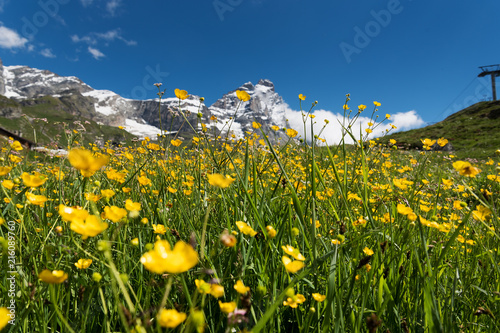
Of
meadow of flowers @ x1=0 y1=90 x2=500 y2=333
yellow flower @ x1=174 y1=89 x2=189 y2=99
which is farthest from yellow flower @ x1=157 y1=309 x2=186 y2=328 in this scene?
yellow flower @ x1=174 y1=89 x2=189 y2=99

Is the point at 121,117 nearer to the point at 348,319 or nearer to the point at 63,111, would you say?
the point at 63,111

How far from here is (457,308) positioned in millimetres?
1021

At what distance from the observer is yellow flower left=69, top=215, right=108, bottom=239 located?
1.75 ft

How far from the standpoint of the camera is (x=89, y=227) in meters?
0.56

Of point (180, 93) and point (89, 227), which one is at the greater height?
point (180, 93)

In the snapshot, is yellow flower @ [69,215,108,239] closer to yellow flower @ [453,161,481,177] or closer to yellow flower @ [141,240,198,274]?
yellow flower @ [141,240,198,274]

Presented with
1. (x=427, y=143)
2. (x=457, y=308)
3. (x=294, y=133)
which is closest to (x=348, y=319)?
(x=457, y=308)

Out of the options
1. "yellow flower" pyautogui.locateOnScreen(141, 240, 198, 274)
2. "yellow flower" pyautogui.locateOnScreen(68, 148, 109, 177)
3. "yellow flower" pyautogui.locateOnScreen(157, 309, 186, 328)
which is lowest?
"yellow flower" pyautogui.locateOnScreen(157, 309, 186, 328)

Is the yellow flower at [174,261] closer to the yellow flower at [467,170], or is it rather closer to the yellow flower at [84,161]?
the yellow flower at [84,161]

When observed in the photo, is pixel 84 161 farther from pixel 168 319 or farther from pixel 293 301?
pixel 293 301

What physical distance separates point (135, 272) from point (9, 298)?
381mm

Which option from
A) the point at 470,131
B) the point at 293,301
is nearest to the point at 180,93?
the point at 293,301

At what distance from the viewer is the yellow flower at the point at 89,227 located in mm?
535

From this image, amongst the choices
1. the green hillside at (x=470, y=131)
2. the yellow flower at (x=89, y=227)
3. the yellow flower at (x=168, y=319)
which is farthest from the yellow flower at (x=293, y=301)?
the green hillside at (x=470, y=131)
